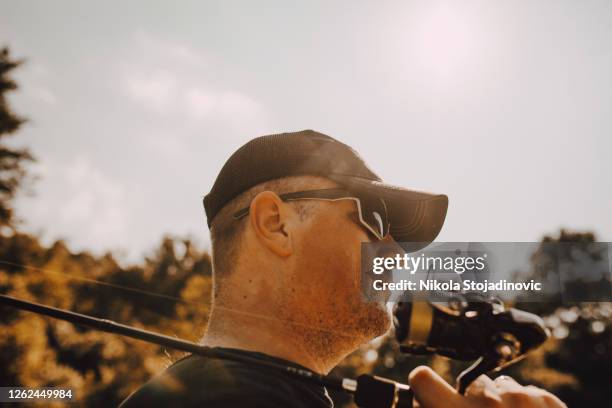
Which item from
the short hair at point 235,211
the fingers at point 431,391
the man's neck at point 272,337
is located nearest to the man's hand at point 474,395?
the fingers at point 431,391

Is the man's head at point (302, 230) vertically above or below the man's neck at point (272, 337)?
above

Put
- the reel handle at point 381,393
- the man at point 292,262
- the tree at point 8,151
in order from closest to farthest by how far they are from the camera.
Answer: the reel handle at point 381,393 → the man at point 292,262 → the tree at point 8,151

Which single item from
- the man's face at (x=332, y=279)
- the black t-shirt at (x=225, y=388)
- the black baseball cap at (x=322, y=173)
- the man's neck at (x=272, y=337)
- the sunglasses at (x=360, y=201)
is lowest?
the black t-shirt at (x=225, y=388)

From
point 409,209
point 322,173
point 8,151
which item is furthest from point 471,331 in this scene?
point 8,151

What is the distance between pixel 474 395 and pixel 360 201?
1.32 m

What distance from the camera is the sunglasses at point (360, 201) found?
2.59 m

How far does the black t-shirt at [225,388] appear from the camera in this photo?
1586mm

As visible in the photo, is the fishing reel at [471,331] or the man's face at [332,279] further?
the man's face at [332,279]

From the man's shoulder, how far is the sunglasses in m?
1.03

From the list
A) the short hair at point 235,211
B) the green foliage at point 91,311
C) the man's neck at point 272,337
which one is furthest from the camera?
the green foliage at point 91,311

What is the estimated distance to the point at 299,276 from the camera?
2.35 metres

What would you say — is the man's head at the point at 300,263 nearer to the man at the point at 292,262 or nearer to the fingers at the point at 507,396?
the man at the point at 292,262

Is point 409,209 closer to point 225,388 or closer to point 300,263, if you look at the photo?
point 300,263

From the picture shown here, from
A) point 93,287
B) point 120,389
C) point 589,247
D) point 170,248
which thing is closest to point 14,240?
point 120,389
